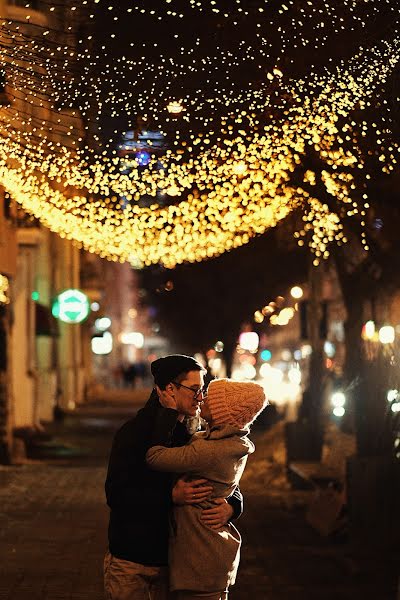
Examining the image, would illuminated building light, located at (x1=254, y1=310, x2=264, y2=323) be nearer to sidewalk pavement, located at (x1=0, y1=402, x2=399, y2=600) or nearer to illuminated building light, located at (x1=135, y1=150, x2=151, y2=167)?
sidewalk pavement, located at (x1=0, y1=402, x2=399, y2=600)

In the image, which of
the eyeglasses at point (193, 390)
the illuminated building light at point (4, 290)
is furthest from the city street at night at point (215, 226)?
the illuminated building light at point (4, 290)

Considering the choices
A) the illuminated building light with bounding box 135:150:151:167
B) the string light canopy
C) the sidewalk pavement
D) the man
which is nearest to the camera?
the man

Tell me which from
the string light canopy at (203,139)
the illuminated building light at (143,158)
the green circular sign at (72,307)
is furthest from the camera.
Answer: the green circular sign at (72,307)

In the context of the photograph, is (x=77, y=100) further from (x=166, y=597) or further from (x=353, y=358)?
(x=353, y=358)

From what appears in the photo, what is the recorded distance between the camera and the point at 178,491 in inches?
223

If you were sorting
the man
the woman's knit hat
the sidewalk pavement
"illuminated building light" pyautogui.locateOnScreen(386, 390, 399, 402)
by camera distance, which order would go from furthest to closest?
"illuminated building light" pyautogui.locateOnScreen(386, 390, 399, 402) → the sidewalk pavement → the man → the woman's knit hat

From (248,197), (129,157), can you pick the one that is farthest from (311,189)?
(129,157)

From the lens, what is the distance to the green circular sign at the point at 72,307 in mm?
30922

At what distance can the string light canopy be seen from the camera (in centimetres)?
1048

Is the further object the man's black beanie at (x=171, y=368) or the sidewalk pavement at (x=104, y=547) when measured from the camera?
the sidewalk pavement at (x=104, y=547)

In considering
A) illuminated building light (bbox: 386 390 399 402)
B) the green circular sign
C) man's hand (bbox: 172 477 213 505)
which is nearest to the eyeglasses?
man's hand (bbox: 172 477 213 505)

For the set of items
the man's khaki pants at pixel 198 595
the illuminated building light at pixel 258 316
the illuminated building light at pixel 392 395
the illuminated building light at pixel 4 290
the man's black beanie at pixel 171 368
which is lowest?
the man's khaki pants at pixel 198 595

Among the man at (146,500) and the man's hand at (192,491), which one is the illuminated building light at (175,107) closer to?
the man at (146,500)

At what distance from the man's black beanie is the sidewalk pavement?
476 centimetres
